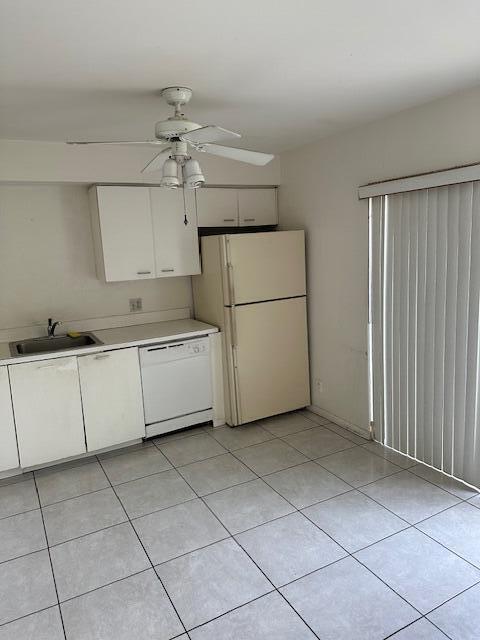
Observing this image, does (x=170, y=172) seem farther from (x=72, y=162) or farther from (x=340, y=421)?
(x=340, y=421)

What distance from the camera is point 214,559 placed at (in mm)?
2336

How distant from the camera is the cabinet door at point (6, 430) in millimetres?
3076

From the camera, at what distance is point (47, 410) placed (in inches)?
128

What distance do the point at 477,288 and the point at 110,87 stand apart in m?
2.22

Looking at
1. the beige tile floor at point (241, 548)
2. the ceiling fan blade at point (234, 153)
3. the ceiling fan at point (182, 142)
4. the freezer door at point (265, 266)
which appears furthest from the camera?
the freezer door at point (265, 266)

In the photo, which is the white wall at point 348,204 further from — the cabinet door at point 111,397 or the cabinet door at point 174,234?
the cabinet door at point 111,397

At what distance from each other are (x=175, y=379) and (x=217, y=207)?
1.55 m

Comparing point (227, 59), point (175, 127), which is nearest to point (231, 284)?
point (175, 127)

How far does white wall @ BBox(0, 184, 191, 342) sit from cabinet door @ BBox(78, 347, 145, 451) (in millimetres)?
673

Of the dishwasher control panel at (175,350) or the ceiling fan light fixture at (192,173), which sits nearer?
the ceiling fan light fixture at (192,173)

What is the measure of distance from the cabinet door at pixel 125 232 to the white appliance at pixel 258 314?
525 millimetres

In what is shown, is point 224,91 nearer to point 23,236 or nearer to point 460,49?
point 460,49

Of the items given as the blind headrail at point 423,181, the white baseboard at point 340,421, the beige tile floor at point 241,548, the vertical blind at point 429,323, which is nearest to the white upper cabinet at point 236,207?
the blind headrail at point 423,181

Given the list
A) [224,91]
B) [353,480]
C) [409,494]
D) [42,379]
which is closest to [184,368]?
[42,379]
